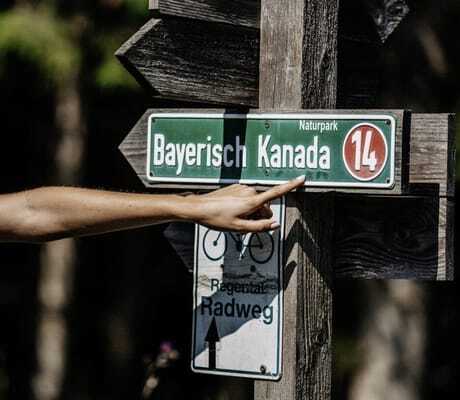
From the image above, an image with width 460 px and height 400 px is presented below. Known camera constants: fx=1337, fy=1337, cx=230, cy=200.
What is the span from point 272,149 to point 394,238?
0.41 meters

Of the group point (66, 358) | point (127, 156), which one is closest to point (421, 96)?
point (66, 358)

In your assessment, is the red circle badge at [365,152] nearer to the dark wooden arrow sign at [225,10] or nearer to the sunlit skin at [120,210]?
the sunlit skin at [120,210]

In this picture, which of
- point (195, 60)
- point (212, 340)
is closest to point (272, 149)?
point (195, 60)

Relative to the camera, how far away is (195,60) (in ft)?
11.8

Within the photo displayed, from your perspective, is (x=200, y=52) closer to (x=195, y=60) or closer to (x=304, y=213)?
(x=195, y=60)

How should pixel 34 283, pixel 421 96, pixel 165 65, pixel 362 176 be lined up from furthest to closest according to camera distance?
1. pixel 34 283
2. pixel 421 96
3. pixel 165 65
4. pixel 362 176

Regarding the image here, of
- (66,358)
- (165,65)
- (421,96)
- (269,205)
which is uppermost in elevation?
(421,96)

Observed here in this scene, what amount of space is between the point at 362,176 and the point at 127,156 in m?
0.71

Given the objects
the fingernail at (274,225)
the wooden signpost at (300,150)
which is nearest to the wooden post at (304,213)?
the wooden signpost at (300,150)

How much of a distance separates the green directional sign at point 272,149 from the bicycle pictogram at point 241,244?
0.15 metres

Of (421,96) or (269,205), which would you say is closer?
(269,205)

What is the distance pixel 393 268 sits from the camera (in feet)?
11.5

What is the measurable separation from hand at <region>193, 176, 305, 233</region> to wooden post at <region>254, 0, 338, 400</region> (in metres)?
0.16

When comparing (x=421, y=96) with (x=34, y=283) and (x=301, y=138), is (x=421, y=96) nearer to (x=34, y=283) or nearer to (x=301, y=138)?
(x=34, y=283)
